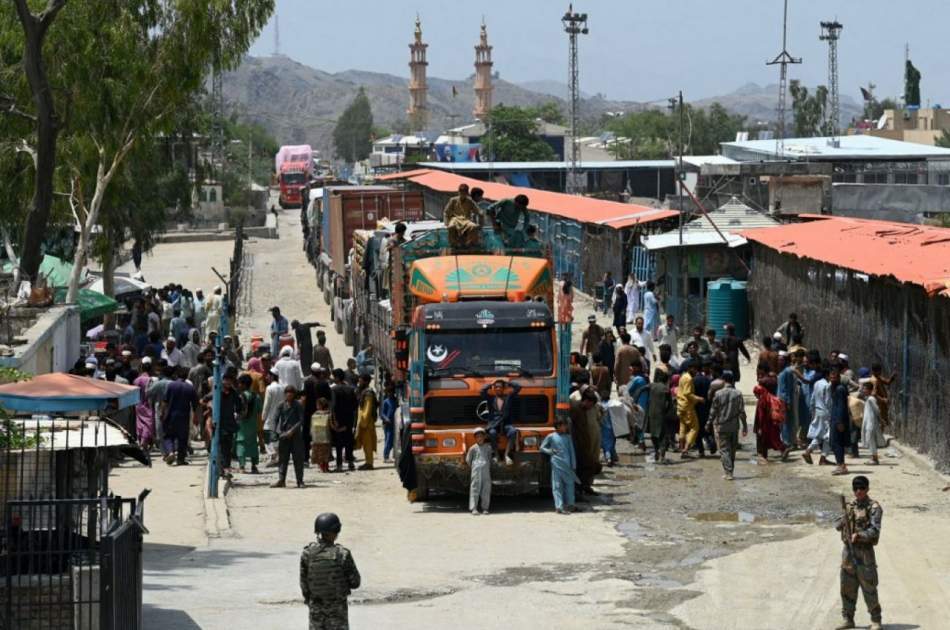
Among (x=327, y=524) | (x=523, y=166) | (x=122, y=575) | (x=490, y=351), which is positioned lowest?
(x=122, y=575)

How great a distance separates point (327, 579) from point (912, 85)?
155578mm

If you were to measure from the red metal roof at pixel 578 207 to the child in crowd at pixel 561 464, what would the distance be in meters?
14.8

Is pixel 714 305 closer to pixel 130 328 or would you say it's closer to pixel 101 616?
pixel 130 328

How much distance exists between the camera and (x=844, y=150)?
76312 mm

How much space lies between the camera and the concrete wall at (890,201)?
185ft

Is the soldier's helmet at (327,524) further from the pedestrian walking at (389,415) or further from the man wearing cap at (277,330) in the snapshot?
the man wearing cap at (277,330)

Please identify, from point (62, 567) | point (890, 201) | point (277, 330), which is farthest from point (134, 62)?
point (890, 201)

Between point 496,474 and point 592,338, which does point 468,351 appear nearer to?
point 496,474

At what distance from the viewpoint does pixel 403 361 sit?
20797 millimetres

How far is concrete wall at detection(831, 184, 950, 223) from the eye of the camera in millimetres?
56406

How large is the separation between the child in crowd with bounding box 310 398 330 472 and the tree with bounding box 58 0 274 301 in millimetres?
10149

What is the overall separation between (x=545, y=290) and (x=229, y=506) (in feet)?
15.2

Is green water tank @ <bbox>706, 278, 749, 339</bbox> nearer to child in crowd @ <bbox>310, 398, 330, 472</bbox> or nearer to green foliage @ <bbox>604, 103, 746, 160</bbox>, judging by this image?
child in crowd @ <bbox>310, 398, 330, 472</bbox>

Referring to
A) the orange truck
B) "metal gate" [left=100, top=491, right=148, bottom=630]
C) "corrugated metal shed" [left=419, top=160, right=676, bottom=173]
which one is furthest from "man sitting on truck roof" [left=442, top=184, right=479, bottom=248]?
"corrugated metal shed" [left=419, top=160, right=676, bottom=173]
